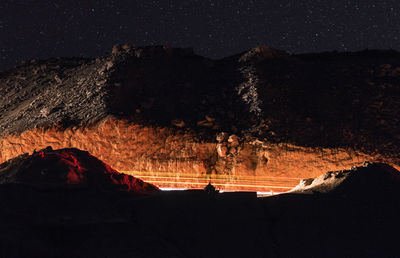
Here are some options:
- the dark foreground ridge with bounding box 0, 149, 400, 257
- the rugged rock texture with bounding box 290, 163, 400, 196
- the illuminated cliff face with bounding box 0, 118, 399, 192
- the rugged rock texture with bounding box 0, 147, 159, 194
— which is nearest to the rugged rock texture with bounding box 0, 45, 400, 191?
the illuminated cliff face with bounding box 0, 118, 399, 192

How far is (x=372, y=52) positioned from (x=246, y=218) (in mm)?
17573

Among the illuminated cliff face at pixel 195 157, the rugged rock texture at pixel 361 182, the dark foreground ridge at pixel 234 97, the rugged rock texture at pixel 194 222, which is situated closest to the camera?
the rugged rock texture at pixel 194 222

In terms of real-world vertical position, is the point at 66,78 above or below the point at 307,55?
below

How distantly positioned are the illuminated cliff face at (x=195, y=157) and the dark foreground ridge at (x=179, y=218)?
324 centimetres

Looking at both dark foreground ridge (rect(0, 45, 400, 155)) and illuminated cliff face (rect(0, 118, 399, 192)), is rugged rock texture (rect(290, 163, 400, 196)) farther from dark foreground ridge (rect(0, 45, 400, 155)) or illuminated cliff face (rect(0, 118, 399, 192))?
dark foreground ridge (rect(0, 45, 400, 155))

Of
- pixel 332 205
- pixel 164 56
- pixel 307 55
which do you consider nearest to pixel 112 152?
pixel 164 56

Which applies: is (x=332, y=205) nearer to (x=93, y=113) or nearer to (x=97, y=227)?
(x=97, y=227)

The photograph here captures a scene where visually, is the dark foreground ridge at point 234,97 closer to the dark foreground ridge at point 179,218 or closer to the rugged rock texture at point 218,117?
the rugged rock texture at point 218,117

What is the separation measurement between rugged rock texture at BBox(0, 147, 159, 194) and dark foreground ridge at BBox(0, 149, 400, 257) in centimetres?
2

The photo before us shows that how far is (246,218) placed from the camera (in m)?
6.68

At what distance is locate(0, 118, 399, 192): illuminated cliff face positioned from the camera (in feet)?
36.8

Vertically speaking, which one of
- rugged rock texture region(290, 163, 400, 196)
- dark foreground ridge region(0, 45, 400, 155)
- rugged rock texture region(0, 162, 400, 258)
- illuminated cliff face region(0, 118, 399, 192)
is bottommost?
rugged rock texture region(0, 162, 400, 258)

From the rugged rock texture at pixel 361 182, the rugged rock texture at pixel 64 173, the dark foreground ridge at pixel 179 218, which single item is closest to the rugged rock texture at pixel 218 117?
the rugged rock texture at pixel 361 182

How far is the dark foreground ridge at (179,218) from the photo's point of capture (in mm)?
5758
